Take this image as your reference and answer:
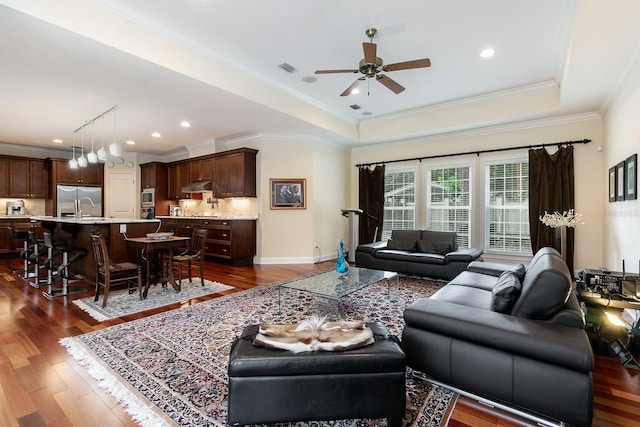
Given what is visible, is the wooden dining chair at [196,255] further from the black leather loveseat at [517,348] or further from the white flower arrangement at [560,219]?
the white flower arrangement at [560,219]

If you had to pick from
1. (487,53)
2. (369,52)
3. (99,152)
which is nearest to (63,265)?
(99,152)

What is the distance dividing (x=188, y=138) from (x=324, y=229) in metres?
3.98

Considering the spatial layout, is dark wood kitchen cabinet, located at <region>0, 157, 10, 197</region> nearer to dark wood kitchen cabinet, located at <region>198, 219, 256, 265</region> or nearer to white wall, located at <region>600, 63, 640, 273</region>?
dark wood kitchen cabinet, located at <region>198, 219, 256, 265</region>

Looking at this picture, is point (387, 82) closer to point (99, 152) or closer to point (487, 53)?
point (487, 53)

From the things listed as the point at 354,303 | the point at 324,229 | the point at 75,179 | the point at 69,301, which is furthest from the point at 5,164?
the point at 354,303

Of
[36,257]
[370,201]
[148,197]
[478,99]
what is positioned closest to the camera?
[36,257]

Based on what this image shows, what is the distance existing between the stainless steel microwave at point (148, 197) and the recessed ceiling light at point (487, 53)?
27.9 ft

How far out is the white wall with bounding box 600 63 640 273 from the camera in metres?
3.29

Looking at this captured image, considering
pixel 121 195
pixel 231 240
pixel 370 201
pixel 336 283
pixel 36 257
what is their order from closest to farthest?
1. pixel 336 283
2. pixel 36 257
3. pixel 231 240
4. pixel 370 201
5. pixel 121 195

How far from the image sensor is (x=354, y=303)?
12.5ft

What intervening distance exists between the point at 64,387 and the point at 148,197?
7.79 metres

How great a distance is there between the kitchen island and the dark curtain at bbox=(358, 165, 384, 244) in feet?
14.9

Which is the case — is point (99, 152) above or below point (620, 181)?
above

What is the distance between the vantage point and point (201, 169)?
A: 7734mm
